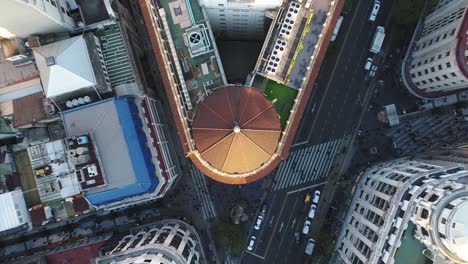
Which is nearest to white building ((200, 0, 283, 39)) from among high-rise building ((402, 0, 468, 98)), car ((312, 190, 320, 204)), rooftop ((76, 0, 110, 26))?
rooftop ((76, 0, 110, 26))

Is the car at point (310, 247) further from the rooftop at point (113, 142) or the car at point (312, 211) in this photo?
the rooftop at point (113, 142)

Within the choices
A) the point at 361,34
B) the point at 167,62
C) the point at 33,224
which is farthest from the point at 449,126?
the point at 33,224

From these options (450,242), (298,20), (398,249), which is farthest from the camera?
(298,20)

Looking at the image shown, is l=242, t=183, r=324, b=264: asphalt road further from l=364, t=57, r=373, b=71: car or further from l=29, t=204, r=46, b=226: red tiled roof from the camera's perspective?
l=29, t=204, r=46, b=226: red tiled roof

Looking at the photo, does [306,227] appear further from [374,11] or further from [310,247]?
[374,11]

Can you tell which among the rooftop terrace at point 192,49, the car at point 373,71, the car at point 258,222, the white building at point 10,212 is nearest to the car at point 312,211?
the car at point 258,222

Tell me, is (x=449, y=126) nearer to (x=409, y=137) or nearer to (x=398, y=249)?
(x=409, y=137)
